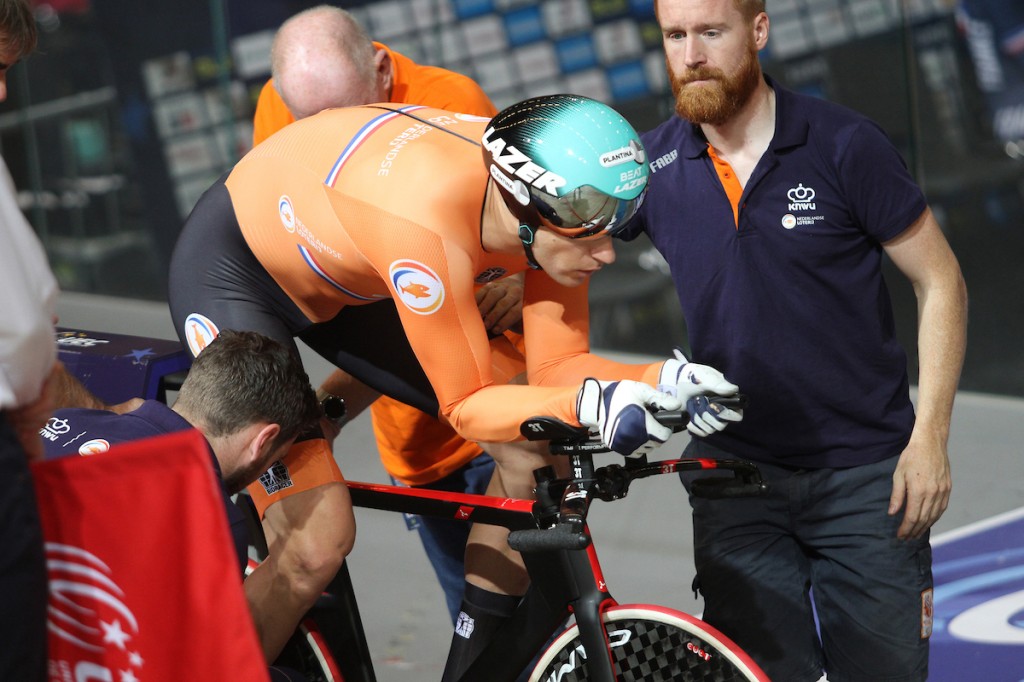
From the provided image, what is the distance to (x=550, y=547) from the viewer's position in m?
2.43

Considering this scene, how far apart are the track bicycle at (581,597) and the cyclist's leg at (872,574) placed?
0.26 meters

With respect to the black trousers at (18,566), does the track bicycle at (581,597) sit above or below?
below

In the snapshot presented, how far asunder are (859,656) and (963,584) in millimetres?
1432

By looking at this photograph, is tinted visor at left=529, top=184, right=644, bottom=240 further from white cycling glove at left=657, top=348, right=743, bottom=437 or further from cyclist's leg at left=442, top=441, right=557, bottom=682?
cyclist's leg at left=442, top=441, right=557, bottom=682

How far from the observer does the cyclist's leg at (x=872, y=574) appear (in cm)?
262

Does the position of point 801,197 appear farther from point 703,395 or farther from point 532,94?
point 532,94

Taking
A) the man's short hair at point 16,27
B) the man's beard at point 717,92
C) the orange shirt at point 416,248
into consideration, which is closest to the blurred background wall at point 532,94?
the man's beard at point 717,92

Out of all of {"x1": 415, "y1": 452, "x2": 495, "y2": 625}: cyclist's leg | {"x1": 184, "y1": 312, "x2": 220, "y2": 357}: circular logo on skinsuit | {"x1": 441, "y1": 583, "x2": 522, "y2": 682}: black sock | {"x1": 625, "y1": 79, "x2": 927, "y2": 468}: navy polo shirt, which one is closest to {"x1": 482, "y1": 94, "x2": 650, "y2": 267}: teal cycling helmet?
{"x1": 625, "y1": 79, "x2": 927, "y2": 468}: navy polo shirt

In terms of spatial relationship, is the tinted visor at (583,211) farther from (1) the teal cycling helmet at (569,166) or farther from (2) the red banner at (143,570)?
(2) the red banner at (143,570)

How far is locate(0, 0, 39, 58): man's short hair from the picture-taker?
241 cm

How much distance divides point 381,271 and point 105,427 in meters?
0.62

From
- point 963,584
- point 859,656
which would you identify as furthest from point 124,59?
point 859,656

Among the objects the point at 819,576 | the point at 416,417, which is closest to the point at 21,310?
the point at 819,576

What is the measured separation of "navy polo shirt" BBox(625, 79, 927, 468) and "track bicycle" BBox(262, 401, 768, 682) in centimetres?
24
